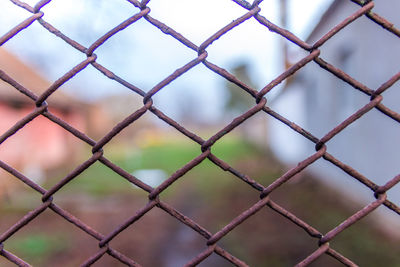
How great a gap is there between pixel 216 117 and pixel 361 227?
21576 millimetres

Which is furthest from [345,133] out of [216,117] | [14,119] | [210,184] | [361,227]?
[216,117]

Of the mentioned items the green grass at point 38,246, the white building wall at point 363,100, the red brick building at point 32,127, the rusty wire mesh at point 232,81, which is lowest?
the rusty wire mesh at point 232,81

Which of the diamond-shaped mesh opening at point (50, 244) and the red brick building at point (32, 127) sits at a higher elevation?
the red brick building at point (32, 127)

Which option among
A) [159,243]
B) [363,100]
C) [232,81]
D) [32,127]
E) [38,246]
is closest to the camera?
[232,81]

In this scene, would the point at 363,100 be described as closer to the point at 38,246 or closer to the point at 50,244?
the point at 50,244

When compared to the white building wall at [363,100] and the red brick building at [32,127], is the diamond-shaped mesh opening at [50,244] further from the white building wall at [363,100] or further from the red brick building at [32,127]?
the white building wall at [363,100]

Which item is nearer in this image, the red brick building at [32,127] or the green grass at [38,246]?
the green grass at [38,246]

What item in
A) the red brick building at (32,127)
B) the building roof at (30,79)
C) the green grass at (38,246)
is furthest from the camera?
the building roof at (30,79)

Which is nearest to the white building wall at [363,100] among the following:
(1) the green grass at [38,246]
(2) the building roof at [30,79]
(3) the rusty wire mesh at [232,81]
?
(3) the rusty wire mesh at [232,81]

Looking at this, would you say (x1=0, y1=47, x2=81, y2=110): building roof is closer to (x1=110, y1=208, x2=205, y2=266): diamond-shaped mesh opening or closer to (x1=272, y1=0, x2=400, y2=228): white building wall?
(x1=110, y1=208, x2=205, y2=266): diamond-shaped mesh opening

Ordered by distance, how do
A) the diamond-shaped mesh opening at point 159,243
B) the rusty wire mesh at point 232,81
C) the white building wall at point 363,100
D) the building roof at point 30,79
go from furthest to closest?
the building roof at point 30,79 < the diamond-shaped mesh opening at point 159,243 < the white building wall at point 363,100 < the rusty wire mesh at point 232,81

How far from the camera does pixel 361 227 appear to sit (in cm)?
471

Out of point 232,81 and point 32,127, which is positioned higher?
point 32,127

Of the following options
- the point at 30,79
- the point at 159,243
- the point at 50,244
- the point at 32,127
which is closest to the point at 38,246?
the point at 50,244
